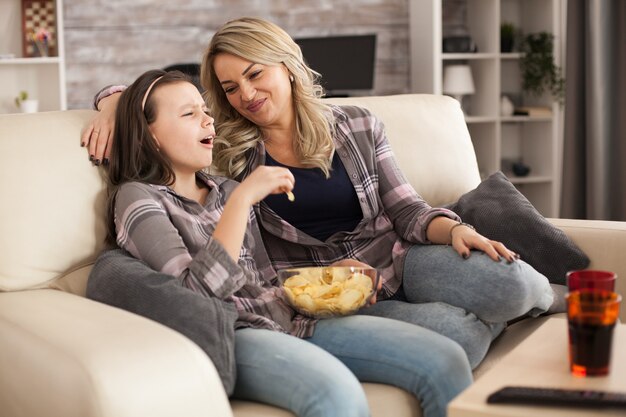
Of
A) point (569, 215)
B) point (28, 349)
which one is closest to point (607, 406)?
point (28, 349)

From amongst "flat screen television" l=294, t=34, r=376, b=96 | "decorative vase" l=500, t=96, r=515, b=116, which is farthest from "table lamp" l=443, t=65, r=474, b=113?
"flat screen television" l=294, t=34, r=376, b=96

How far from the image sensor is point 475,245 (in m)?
2.05

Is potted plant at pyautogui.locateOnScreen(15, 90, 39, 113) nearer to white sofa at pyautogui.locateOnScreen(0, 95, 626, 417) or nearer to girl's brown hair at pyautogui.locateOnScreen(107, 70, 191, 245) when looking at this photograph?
white sofa at pyautogui.locateOnScreen(0, 95, 626, 417)

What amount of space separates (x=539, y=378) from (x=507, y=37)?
4.24m

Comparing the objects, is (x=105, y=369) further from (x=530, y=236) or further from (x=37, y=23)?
(x=37, y=23)

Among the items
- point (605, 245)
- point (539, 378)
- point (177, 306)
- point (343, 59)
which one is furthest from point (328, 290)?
point (343, 59)

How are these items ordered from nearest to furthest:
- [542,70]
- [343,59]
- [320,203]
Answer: [320,203]
[343,59]
[542,70]

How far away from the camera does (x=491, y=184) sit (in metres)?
2.39

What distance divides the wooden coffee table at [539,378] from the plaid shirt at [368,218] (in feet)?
1.96

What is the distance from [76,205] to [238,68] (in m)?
0.52

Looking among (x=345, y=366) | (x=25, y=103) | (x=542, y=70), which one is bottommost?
(x=345, y=366)

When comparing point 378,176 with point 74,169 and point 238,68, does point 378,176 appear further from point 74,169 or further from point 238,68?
point 74,169

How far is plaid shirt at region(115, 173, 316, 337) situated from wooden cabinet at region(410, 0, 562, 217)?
11.3 ft

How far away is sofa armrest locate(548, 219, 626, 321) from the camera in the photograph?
90.0 inches
